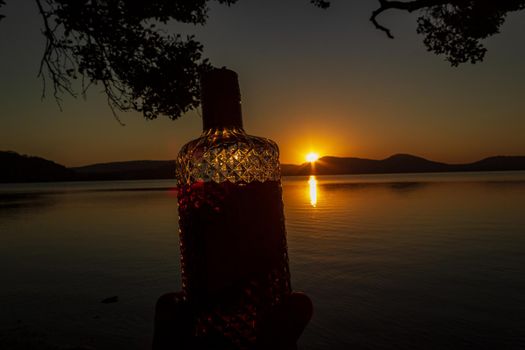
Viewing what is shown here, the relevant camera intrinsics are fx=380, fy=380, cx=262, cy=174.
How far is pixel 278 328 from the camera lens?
1012 mm

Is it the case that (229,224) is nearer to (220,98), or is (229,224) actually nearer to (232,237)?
(232,237)

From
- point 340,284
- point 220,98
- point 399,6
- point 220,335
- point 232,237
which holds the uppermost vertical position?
point 399,6

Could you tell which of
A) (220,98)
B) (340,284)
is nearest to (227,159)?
(220,98)

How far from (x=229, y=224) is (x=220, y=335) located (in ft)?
1.00

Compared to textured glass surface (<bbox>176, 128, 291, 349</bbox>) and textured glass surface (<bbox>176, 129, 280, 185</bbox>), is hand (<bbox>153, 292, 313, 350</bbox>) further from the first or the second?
textured glass surface (<bbox>176, 129, 280, 185</bbox>)

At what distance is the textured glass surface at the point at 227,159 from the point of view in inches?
42.7

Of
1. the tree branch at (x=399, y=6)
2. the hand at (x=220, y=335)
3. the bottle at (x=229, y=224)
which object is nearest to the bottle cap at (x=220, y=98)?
the bottle at (x=229, y=224)

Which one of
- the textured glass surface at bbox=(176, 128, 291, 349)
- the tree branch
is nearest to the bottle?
the textured glass surface at bbox=(176, 128, 291, 349)

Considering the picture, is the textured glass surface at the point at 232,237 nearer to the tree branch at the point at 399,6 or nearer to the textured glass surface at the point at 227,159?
the textured glass surface at the point at 227,159

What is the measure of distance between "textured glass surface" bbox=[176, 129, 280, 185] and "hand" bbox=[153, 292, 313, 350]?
0.36 metres

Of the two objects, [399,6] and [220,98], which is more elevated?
[399,6]

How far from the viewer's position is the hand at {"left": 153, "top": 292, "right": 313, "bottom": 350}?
1.01 m

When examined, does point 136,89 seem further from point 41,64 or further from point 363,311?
point 363,311

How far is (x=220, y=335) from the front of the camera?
1030 mm
